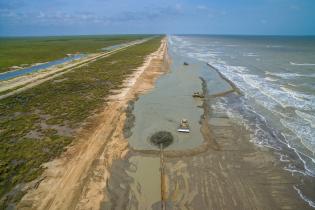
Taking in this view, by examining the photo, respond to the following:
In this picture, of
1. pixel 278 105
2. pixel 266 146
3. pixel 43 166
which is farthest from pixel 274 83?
pixel 43 166

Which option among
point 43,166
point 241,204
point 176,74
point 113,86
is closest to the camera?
point 241,204

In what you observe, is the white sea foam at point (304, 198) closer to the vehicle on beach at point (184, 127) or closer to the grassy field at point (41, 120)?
the vehicle on beach at point (184, 127)

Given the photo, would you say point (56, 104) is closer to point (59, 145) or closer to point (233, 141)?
point (59, 145)

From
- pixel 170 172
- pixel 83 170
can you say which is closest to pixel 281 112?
pixel 170 172

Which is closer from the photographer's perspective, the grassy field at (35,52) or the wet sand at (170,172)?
the wet sand at (170,172)

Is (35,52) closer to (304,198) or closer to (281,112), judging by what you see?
(281,112)

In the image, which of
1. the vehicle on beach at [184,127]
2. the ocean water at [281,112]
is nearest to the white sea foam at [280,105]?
the ocean water at [281,112]

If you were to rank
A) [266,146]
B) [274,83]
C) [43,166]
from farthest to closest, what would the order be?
1. [274,83]
2. [266,146]
3. [43,166]

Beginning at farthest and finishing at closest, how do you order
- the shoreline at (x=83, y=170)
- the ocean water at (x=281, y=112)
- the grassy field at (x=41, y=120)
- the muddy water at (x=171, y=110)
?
1. the muddy water at (x=171, y=110)
2. the ocean water at (x=281, y=112)
3. the grassy field at (x=41, y=120)
4. the shoreline at (x=83, y=170)
